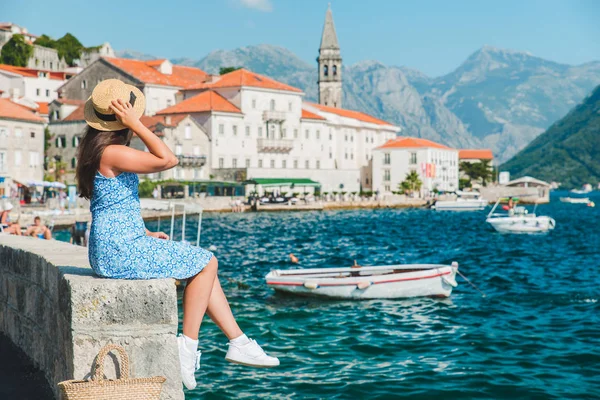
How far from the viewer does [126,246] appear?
4684mm

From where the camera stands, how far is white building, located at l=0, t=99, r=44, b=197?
215ft

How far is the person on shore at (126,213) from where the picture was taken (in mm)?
4660

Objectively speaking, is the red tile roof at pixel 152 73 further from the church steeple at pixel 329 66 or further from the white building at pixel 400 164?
the white building at pixel 400 164

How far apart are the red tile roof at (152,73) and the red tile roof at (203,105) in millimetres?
5177

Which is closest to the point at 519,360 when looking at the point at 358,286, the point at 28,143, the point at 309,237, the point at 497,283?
the point at 358,286

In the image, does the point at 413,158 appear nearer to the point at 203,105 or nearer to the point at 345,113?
the point at 345,113

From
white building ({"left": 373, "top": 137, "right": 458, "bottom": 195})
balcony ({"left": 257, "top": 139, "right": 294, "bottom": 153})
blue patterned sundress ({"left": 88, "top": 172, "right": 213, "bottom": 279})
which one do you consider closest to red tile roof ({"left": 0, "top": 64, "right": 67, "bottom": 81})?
balcony ({"left": 257, "top": 139, "right": 294, "bottom": 153})

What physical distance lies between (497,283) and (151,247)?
21.3 m

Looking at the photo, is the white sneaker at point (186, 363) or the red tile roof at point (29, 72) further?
the red tile roof at point (29, 72)

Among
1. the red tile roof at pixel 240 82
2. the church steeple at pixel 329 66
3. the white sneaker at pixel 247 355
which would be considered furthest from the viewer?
the church steeple at pixel 329 66

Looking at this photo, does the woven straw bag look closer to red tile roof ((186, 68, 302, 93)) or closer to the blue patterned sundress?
the blue patterned sundress

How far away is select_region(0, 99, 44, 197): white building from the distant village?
0.31 ft

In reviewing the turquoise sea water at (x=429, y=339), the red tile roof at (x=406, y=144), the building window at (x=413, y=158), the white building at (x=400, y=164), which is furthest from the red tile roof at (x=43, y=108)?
the turquoise sea water at (x=429, y=339)

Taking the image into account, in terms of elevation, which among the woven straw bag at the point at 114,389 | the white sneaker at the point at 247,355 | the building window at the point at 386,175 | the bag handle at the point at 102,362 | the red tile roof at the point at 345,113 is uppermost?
the red tile roof at the point at 345,113
